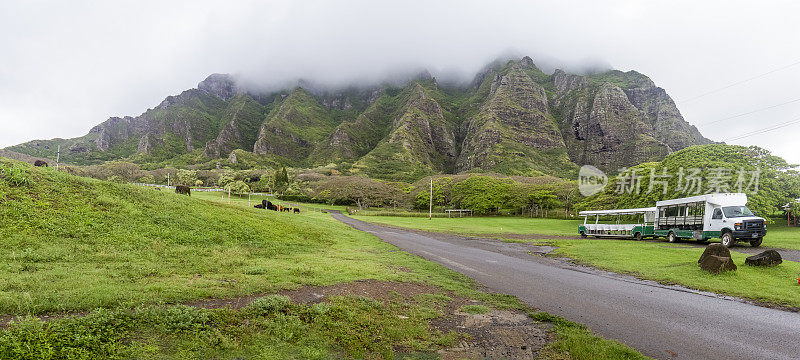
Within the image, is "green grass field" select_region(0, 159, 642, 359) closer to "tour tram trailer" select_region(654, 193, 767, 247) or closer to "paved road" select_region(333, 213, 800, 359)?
"paved road" select_region(333, 213, 800, 359)

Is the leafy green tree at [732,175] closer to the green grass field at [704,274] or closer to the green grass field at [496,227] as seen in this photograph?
the green grass field at [496,227]

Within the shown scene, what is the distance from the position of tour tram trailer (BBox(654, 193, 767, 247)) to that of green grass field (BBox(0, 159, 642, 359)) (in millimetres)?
19897

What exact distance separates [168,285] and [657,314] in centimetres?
1133

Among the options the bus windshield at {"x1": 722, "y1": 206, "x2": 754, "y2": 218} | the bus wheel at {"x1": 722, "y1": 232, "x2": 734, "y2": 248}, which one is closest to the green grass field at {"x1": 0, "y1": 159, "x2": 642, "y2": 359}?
the bus wheel at {"x1": 722, "y1": 232, "x2": 734, "y2": 248}

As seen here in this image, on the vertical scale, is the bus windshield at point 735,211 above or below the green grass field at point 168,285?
above

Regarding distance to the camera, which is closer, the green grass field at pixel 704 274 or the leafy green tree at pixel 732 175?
the green grass field at pixel 704 274

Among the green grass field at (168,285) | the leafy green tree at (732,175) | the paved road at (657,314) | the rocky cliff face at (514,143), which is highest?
the rocky cliff face at (514,143)

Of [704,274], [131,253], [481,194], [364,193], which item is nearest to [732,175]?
[704,274]

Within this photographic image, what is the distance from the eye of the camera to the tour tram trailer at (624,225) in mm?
27594

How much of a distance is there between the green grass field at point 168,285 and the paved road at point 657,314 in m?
0.97

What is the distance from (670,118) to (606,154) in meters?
47.0

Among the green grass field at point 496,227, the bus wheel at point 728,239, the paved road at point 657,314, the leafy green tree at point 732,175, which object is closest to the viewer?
the paved road at point 657,314

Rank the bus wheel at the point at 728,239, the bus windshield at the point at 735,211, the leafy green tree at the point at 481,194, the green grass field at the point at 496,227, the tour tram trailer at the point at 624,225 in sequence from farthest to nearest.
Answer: the leafy green tree at the point at 481,194 → the green grass field at the point at 496,227 → the tour tram trailer at the point at 624,225 → the bus windshield at the point at 735,211 → the bus wheel at the point at 728,239

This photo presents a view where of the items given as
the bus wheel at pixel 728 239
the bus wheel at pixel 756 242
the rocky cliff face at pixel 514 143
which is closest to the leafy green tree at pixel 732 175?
the bus wheel at pixel 756 242
